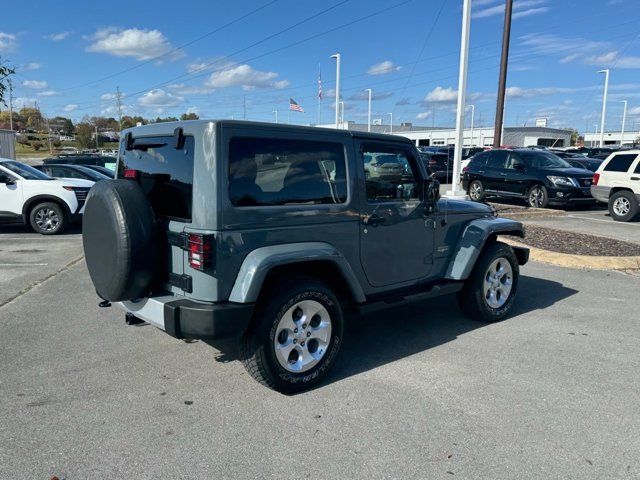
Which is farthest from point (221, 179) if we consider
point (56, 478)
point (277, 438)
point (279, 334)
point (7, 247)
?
point (7, 247)

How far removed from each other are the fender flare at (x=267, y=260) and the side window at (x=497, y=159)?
13913mm

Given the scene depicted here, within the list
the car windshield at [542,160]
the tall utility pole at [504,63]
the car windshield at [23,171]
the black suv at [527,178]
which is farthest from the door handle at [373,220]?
the tall utility pole at [504,63]

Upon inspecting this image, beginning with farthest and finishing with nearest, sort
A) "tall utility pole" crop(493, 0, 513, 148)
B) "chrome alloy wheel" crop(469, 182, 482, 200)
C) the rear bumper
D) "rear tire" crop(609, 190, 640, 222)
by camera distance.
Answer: "tall utility pole" crop(493, 0, 513, 148)
"chrome alloy wheel" crop(469, 182, 482, 200)
"rear tire" crop(609, 190, 640, 222)
the rear bumper

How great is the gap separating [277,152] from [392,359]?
197 cm

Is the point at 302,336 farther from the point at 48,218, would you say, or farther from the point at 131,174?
the point at 48,218

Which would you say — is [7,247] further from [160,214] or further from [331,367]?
[331,367]

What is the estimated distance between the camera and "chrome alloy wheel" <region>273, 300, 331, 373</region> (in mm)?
3631

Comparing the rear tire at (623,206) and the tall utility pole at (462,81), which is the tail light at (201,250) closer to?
the tall utility pole at (462,81)

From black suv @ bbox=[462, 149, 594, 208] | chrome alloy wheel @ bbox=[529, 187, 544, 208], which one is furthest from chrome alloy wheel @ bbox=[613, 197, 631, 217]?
chrome alloy wheel @ bbox=[529, 187, 544, 208]

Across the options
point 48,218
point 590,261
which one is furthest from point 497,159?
point 48,218

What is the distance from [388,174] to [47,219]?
29.2 ft

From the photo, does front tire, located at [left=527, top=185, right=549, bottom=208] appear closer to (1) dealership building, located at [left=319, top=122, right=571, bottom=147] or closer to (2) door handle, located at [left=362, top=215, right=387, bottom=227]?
(2) door handle, located at [left=362, top=215, right=387, bottom=227]

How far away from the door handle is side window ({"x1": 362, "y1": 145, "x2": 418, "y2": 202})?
143 millimetres

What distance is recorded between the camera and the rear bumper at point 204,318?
3.29m
